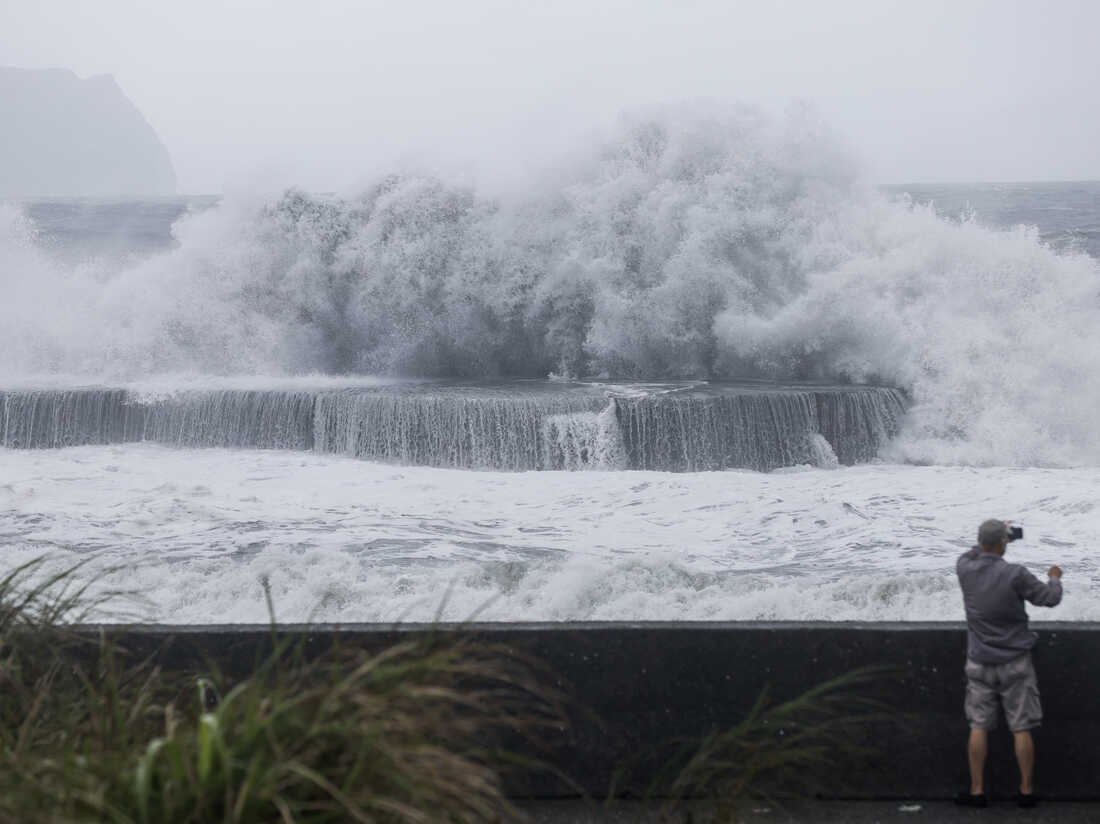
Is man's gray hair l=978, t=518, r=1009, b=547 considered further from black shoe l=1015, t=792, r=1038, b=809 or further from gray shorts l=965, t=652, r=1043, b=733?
black shoe l=1015, t=792, r=1038, b=809

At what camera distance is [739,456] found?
47.1ft

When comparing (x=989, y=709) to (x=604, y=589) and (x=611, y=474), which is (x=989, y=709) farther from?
(x=611, y=474)

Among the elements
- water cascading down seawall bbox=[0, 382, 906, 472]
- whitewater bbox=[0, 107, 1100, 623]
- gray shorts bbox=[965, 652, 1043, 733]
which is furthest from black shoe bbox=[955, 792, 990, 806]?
water cascading down seawall bbox=[0, 382, 906, 472]

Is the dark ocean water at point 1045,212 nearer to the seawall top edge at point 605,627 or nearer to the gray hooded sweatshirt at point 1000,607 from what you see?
the gray hooded sweatshirt at point 1000,607

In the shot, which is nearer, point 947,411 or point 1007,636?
point 1007,636

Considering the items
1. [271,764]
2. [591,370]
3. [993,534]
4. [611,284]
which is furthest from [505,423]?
[271,764]

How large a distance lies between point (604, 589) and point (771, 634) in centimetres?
433

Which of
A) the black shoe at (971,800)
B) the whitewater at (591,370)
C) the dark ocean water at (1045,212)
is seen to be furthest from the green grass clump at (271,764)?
the dark ocean water at (1045,212)

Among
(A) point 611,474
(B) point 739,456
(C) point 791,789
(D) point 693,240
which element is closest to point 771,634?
(C) point 791,789

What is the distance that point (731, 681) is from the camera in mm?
4277

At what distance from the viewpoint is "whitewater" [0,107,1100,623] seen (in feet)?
30.0

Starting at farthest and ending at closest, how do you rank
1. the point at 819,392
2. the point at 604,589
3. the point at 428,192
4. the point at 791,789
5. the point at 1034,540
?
the point at 428,192 < the point at 819,392 < the point at 1034,540 < the point at 604,589 < the point at 791,789

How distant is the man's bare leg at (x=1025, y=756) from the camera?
13.8 ft

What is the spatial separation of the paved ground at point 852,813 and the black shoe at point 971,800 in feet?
0.07
